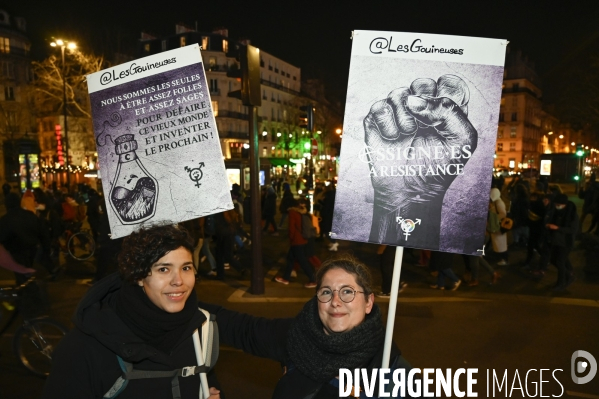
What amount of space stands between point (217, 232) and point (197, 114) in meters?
6.44

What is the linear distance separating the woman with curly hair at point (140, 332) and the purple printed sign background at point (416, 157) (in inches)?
35.5

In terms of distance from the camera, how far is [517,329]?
6270 mm

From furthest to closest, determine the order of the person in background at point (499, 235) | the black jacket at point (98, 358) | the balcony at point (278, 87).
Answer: the balcony at point (278, 87) < the person in background at point (499, 235) < the black jacket at point (98, 358)

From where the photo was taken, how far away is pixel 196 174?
284 cm

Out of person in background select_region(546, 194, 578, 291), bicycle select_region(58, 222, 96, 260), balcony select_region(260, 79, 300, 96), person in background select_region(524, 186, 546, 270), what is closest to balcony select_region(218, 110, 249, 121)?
balcony select_region(260, 79, 300, 96)

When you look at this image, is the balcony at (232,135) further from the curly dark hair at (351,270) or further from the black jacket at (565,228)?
the curly dark hair at (351,270)

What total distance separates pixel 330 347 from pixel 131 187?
171cm

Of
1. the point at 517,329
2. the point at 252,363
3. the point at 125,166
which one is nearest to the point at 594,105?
the point at 517,329

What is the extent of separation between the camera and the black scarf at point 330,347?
76.7 inches

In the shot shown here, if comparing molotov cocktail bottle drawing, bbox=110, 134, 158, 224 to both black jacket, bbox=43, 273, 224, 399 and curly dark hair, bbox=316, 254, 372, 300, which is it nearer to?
black jacket, bbox=43, 273, 224, 399

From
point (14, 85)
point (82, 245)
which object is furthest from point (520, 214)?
point (14, 85)

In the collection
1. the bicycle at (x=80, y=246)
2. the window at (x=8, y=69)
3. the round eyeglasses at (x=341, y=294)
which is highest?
the window at (x=8, y=69)

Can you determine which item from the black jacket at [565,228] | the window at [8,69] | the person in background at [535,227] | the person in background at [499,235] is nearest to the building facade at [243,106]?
the window at [8,69]

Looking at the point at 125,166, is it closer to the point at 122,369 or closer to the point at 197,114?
the point at 197,114
